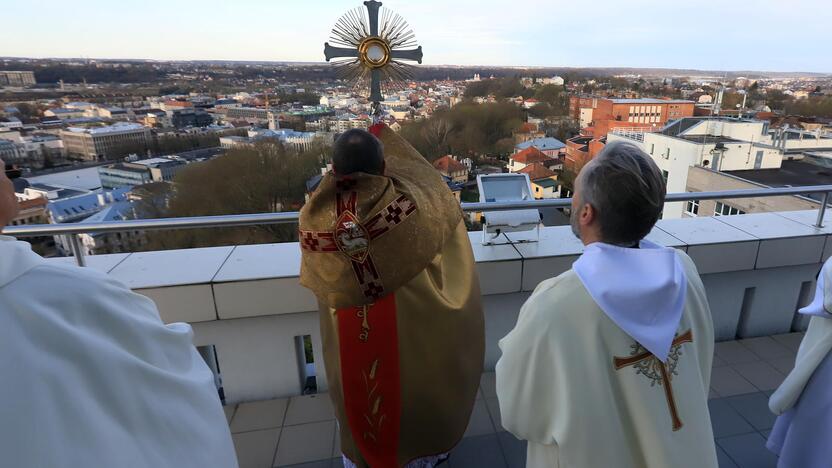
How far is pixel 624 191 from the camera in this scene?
1173 millimetres

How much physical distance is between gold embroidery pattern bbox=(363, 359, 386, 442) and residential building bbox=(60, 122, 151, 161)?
1901 inches

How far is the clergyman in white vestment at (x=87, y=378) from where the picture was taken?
2.74 ft

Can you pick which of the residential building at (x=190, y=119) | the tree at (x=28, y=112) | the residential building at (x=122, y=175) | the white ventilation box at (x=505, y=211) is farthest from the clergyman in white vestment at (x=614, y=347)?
the residential building at (x=190, y=119)

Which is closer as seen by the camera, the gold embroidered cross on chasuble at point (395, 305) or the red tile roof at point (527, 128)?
the gold embroidered cross on chasuble at point (395, 305)

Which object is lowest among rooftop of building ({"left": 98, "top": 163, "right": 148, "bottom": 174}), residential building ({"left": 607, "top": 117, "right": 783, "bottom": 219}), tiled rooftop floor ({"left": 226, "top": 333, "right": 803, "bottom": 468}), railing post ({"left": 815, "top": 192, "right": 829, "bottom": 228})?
rooftop of building ({"left": 98, "top": 163, "right": 148, "bottom": 174})

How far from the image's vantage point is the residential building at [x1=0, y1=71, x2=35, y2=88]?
50266 mm

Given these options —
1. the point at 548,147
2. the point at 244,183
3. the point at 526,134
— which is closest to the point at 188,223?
the point at 244,183

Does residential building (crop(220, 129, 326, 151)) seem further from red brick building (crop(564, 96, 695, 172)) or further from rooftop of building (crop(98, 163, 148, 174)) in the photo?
red brick building (crop(564, 96, 695, 172))

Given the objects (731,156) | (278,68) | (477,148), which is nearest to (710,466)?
(731,156)

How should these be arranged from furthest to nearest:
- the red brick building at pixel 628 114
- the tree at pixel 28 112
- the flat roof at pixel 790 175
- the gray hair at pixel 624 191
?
the red brick building at pixel 628 114
the tree at pixel 28 112
the flat roof at pixel 790 175
the gray hair at pixel 624 191

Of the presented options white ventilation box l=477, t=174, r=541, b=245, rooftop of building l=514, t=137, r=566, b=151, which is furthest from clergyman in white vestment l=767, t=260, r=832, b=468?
rooftop of building l=514, t=137, r=566, b=151

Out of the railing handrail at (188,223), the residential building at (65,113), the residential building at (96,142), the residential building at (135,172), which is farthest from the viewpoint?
the residential building at (65,113)

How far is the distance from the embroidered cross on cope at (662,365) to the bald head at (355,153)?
42.0 inches

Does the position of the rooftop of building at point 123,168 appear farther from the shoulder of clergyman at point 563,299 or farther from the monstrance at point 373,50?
the shoulder of clergyman at point 563,299
